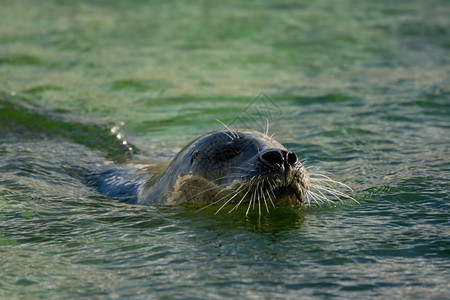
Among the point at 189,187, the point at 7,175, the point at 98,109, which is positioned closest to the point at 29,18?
the point at 98,109

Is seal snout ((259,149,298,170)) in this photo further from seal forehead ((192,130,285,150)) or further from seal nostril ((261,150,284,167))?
seal forehead ((192,130,285,150))

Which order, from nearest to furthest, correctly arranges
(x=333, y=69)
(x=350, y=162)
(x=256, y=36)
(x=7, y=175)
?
(x=7, y=175), (x=350, y=162), (x=333, y=69), (x=256, y=36)

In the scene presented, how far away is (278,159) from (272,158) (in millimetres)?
44

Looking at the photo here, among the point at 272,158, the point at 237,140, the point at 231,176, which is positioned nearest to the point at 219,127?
the point at 237,140

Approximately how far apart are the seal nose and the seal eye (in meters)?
→ 0.40

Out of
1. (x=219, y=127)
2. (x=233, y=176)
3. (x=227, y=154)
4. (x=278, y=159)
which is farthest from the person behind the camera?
(x=219, y=127)

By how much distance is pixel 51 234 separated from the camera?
16.5 ft

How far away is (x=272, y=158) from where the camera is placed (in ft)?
16.4

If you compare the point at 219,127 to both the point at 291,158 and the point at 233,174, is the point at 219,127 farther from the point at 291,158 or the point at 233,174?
the point at 291,158

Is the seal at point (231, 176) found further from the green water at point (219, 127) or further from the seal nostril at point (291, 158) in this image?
the green water at point (219, 127)

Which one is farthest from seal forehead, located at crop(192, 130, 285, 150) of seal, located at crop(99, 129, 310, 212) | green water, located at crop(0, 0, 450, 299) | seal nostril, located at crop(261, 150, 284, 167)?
green water, located at crop(0, 0, 450, 299)

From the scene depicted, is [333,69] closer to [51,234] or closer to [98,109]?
[98,109]

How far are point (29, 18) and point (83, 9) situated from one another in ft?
4.05

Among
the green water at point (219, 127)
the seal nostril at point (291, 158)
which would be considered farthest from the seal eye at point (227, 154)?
the seal nostril at point (291, 158)
